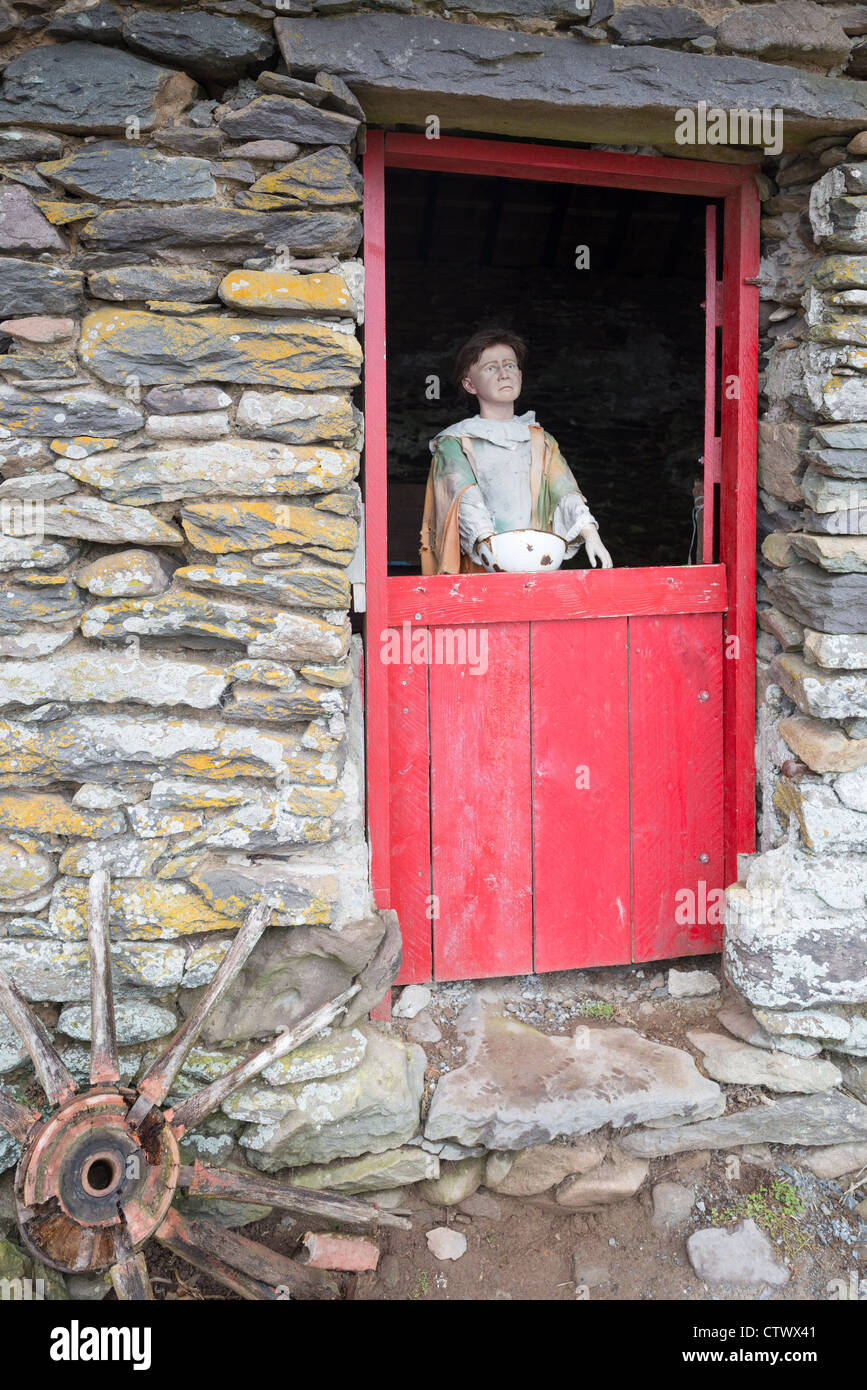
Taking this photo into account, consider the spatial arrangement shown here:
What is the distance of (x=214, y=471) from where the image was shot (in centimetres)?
245

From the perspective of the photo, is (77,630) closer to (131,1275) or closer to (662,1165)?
(131,1275)

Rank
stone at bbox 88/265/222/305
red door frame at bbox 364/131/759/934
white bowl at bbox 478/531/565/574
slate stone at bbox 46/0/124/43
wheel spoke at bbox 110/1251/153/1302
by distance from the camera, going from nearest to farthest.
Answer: wheel spoke at bbox 110/1251/153/1302, slate stone at bbox 46/0/124/43, stone at bbox 88/265/222/305, red door frame at bbox 364/131/759/934, white bowl at bbox 478/531/565/574

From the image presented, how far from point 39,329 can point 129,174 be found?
0.41 meters

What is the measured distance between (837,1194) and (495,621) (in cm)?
190

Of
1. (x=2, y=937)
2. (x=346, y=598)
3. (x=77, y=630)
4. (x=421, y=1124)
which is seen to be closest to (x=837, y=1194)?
(x=421, y=1124)

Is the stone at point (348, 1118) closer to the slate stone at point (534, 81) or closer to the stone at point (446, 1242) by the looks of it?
the stone at point (446, 1242)

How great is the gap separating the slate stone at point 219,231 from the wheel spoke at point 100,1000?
1.53m

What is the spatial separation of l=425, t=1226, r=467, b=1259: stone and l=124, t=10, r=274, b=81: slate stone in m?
2.97

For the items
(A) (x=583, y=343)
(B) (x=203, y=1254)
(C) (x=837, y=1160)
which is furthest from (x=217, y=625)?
(A) (x=583, y=343)

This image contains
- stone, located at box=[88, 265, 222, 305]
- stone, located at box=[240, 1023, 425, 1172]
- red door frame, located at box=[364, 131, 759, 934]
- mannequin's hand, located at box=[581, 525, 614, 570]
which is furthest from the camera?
mannequin's hand, located at box=[581, 525, 614, 570]

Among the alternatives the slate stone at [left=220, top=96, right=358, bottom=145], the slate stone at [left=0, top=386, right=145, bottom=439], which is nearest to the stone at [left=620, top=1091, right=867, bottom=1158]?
the slate stone at [left=0, top=386, right=145, bottom=439]

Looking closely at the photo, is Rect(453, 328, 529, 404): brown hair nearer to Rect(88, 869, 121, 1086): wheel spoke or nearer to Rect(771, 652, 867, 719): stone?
Rect(771, 652, 867, 719): stone

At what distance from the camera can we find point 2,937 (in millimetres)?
2510

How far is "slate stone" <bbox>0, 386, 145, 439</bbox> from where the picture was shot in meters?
2.37
